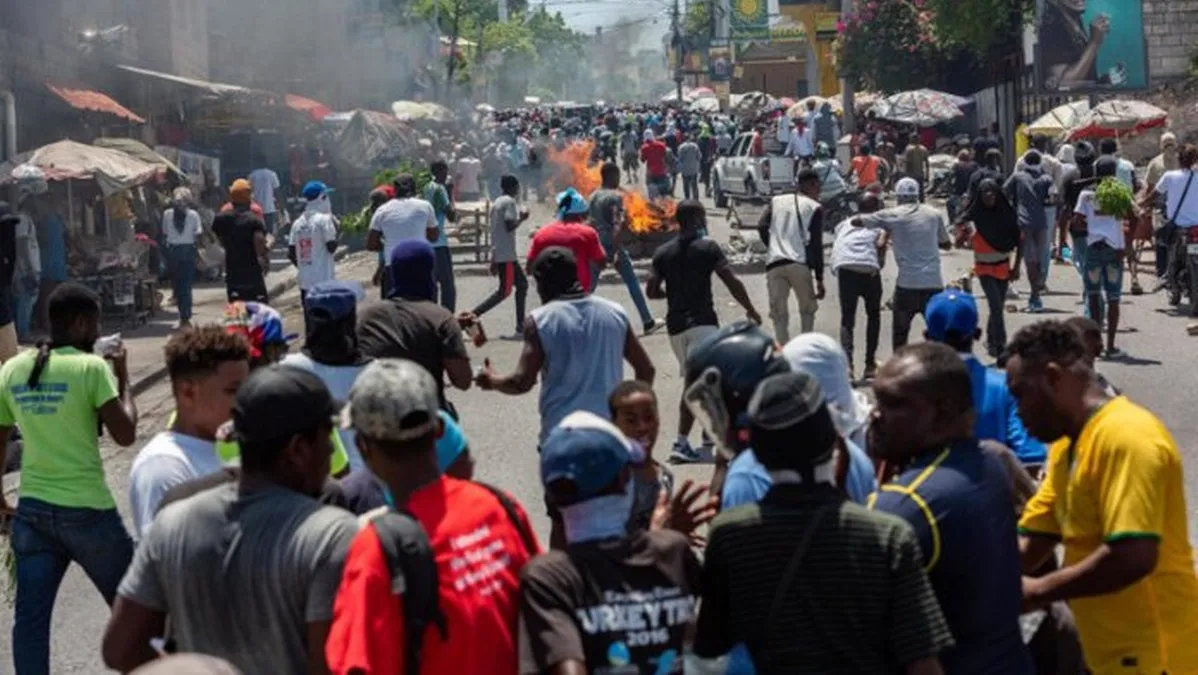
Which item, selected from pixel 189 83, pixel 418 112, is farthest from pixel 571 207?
pixel 418 112

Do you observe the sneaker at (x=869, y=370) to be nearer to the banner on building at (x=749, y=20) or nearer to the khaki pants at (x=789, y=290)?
the khaki pants at (x=789, y=290)

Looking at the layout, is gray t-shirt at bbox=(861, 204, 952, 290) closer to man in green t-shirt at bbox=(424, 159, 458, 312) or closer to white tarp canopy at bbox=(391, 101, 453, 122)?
man in green t-shirt at bbox=(424, 159, 458, 312)

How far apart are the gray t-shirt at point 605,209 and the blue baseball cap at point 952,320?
11.8 metres

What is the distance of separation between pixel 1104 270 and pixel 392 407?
39.3ft

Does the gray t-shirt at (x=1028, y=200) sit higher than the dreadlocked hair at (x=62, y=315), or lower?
lower

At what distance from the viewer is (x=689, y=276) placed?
11547 mm

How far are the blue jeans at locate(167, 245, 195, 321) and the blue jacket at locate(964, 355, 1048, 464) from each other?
46.6 feet

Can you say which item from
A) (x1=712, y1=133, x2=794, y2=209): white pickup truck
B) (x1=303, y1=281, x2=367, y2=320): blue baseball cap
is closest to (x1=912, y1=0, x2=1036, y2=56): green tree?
(x1=712, y1=133, x2=794, y2=209): white pickup truck

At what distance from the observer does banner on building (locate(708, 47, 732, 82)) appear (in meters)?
114

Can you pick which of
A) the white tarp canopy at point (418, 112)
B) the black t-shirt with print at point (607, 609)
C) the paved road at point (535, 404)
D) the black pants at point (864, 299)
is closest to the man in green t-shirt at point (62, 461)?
the paved road at point (535, 404)

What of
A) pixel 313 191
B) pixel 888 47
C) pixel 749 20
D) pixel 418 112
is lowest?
pixel 313 191

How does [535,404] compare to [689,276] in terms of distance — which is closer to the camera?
[689,276]

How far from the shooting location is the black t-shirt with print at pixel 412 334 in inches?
287

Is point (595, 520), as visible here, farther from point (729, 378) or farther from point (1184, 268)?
point (1184, 268)
